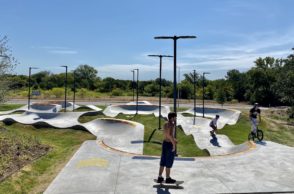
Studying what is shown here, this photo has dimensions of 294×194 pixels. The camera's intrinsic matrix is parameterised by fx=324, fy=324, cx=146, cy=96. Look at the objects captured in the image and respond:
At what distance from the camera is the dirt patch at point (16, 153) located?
1150cm

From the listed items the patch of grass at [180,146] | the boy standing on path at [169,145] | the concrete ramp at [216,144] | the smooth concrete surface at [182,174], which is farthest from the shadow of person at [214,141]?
the boy standing on path at [169,145]

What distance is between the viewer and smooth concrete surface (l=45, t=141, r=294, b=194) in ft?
30.3

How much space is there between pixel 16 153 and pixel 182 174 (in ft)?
23.7

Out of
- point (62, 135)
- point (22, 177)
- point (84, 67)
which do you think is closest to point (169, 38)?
point (22, 177)

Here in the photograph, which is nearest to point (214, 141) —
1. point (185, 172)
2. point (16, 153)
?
point (185, 172)

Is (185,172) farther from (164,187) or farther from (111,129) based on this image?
(111,129)

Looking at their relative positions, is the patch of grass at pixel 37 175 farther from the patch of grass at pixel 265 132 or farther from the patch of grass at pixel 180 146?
the patch of grass at pixel 265 132

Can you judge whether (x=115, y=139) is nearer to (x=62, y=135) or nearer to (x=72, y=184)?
(x=62, y=135)

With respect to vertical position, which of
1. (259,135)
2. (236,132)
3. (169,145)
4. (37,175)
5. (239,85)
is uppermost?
(239,85)

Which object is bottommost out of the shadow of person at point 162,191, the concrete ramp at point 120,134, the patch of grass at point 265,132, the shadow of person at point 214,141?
the patch of grass at point 265,132

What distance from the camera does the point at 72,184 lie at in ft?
31.5

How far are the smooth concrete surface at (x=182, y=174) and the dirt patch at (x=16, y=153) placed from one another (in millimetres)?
1854

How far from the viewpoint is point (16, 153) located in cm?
1354

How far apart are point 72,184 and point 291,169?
7762mm
